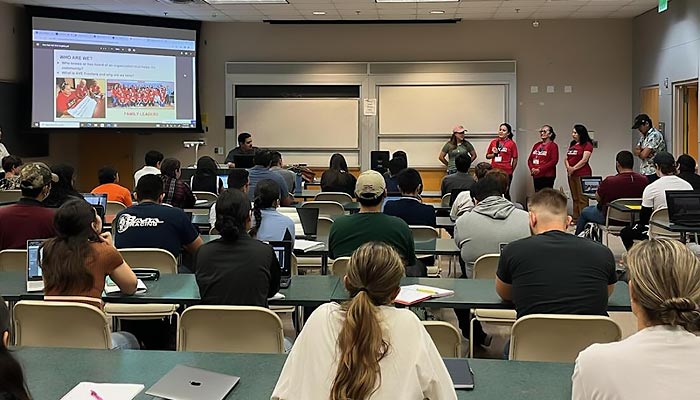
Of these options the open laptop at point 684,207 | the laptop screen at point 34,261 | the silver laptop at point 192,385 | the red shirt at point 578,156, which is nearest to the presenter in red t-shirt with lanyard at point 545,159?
the red shirt at point 578,156

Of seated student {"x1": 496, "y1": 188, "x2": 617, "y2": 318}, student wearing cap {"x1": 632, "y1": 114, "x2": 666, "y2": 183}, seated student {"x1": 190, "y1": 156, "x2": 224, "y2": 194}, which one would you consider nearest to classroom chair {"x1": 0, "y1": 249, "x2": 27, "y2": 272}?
seated student {"x1": 496, "y1": 188, "x2": 617, "y2": 318}

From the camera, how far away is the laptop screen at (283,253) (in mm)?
3654

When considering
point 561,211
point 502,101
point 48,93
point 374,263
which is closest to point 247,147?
point 48,93

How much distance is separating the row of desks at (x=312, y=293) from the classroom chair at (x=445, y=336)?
1.53 ft

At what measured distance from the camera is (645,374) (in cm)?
160

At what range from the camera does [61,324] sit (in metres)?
2.96

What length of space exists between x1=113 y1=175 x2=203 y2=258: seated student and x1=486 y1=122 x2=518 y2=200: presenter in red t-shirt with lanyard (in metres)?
7.13

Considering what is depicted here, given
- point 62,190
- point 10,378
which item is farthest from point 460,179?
point 10,378

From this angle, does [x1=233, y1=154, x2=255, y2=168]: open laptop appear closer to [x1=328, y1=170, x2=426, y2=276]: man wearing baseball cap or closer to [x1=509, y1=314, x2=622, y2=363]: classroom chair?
[x1=328, y1=170, x2=426, y2=276]: man wearing baseball cap

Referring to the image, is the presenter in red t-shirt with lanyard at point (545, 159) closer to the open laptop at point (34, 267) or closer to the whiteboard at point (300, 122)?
the whiteboard at point (300, 122)

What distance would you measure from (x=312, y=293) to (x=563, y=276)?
1.19 meters

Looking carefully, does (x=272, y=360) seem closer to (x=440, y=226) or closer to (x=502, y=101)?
(x=440, y=226)

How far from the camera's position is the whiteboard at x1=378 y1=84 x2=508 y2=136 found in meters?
11.4

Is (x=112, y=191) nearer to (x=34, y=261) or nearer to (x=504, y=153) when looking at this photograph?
(x=34, y=261)
